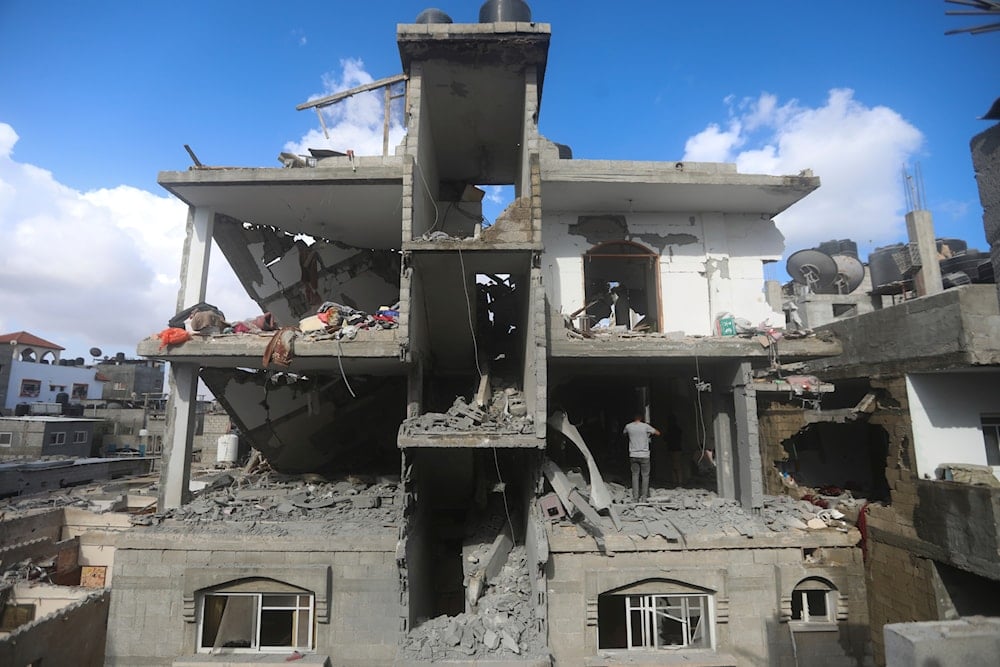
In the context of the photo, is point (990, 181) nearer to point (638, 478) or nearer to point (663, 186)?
point (663, 186)

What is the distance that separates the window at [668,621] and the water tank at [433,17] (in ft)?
46.0

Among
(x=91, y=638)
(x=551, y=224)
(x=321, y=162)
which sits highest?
(x=321, y=162)

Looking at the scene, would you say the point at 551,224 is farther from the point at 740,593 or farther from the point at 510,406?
the point at 740,593

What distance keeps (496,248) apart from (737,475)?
23.8 ft

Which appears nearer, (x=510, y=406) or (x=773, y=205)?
(x=510, y=406)

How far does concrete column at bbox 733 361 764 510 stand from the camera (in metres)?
9.88

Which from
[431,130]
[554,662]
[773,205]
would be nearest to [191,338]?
[431,130]

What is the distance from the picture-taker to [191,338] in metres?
9.88

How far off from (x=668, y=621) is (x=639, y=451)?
3217 mm

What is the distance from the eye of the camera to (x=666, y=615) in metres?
9.23

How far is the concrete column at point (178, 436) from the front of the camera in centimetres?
1030

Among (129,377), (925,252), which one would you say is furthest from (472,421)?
(129,377)

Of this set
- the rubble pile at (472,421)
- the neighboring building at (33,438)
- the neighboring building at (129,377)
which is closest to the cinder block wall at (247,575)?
the rubble pile at (472,421)

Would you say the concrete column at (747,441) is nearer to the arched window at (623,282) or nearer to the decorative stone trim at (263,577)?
the arched window at (623,282)
